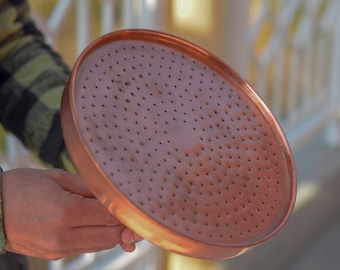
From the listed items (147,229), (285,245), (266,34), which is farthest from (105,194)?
(266,34)

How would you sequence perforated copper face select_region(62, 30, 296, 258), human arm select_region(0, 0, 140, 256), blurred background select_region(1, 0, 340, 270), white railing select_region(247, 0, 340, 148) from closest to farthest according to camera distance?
perforated copper face select_region(62, 30, 296, 258), human arm select_region(0, 0, 140, 256), blurred background select_region(1, 0, 340, 270), white railing select_region(247, 0, 340, 148)

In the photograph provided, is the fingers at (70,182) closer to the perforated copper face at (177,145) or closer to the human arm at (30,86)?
the perforated copper face at (177,145)

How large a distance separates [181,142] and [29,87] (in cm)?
33

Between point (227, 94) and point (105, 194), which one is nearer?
point (105, 194)

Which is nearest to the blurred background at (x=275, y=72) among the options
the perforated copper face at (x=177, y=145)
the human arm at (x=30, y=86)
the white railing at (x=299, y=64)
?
the white railing at (x=299, y=64)

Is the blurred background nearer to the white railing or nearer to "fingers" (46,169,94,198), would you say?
the white railing

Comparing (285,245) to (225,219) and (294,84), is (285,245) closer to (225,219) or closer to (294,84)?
(294,84)

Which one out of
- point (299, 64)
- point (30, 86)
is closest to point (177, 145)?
point (30, 86)

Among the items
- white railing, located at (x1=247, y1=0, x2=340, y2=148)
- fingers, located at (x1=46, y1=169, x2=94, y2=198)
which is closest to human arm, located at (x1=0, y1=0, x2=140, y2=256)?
fingers, located at (x1=46, y1=169, x2=94, y2=198)

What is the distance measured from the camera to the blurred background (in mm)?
2004

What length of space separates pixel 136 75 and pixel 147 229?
0.72 feet

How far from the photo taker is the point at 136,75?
2.95ft

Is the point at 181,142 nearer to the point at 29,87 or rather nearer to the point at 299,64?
the point at 29,87

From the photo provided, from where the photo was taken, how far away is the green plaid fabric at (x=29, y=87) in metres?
1.08
